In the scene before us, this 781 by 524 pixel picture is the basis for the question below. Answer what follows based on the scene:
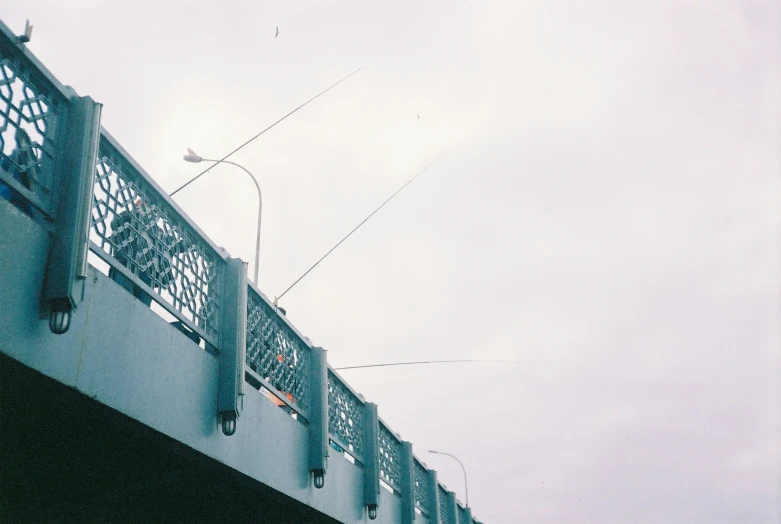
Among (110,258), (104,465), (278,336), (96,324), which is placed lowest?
(104,465)

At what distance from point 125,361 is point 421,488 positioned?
10024 millimetres

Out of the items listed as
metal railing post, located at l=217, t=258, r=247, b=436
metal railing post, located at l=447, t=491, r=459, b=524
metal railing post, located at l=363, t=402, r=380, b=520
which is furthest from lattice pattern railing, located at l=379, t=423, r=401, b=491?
metal railing post, located at l=217, t=258, r=247, b=436

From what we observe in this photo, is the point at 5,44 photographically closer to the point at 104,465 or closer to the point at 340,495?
the point at 104,465

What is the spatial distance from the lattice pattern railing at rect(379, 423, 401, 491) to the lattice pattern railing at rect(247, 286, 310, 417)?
326 centimetres

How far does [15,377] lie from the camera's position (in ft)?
12.4

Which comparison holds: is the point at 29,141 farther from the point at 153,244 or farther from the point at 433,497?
the point at 433,497

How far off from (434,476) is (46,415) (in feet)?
35.4

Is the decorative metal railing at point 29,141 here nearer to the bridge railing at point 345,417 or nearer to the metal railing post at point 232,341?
the metal railing post at point 232,341

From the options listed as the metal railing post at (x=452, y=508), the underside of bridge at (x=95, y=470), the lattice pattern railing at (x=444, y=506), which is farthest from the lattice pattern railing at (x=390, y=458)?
the metal railing post at (x=452, y=508)

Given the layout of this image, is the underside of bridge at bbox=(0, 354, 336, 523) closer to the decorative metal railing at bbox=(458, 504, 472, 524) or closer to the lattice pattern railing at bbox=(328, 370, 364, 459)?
the lattice pattern railing at bbox=(328, 370, 364, 459)

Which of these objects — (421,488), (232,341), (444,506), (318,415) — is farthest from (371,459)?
(444,506)

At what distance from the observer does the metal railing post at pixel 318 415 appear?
7645 millimetres

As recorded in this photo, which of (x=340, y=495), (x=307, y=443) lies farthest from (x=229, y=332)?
(x=340, y=495)

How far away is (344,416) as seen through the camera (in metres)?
9.25
